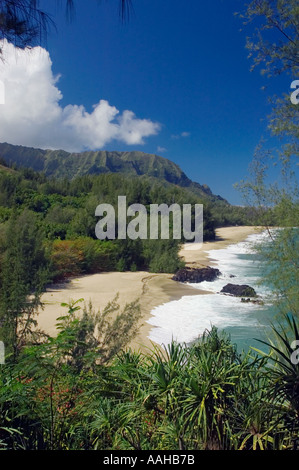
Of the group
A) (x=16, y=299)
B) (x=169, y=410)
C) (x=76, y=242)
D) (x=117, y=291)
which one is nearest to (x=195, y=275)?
(x=117, y=291)

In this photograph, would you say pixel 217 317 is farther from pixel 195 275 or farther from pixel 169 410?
pixel 169 410

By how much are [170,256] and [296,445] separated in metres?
23.7

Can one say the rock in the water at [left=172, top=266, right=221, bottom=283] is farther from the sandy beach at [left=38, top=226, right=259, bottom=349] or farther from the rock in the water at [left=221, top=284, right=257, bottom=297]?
the rock in the water at [left=221, top=284, right=257, bottom=297]

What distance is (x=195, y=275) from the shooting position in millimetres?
23906

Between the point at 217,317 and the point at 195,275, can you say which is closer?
the point at 217,317

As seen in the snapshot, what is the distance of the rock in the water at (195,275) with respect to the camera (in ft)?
77.5

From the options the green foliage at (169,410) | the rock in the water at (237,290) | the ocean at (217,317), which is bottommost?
the ocean at (217,317)

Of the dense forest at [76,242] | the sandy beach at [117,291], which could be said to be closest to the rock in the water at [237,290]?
the sandy beach at [117,291]

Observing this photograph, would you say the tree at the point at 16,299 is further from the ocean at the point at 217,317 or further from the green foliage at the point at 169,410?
the ocean at the point at 217,317

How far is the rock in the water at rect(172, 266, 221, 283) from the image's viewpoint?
77.5ft

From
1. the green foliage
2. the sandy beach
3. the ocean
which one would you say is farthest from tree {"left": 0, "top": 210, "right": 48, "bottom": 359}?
the ocean

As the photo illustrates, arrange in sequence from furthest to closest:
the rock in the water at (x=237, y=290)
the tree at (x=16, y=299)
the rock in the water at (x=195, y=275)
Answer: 1. the rock in the water at (x=195, y=275)
2. the rock in the water at (x=237, y=290)
3. the tree at (x=16, y=299)

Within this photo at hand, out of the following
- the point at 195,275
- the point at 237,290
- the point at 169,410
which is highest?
the point at 169,410
